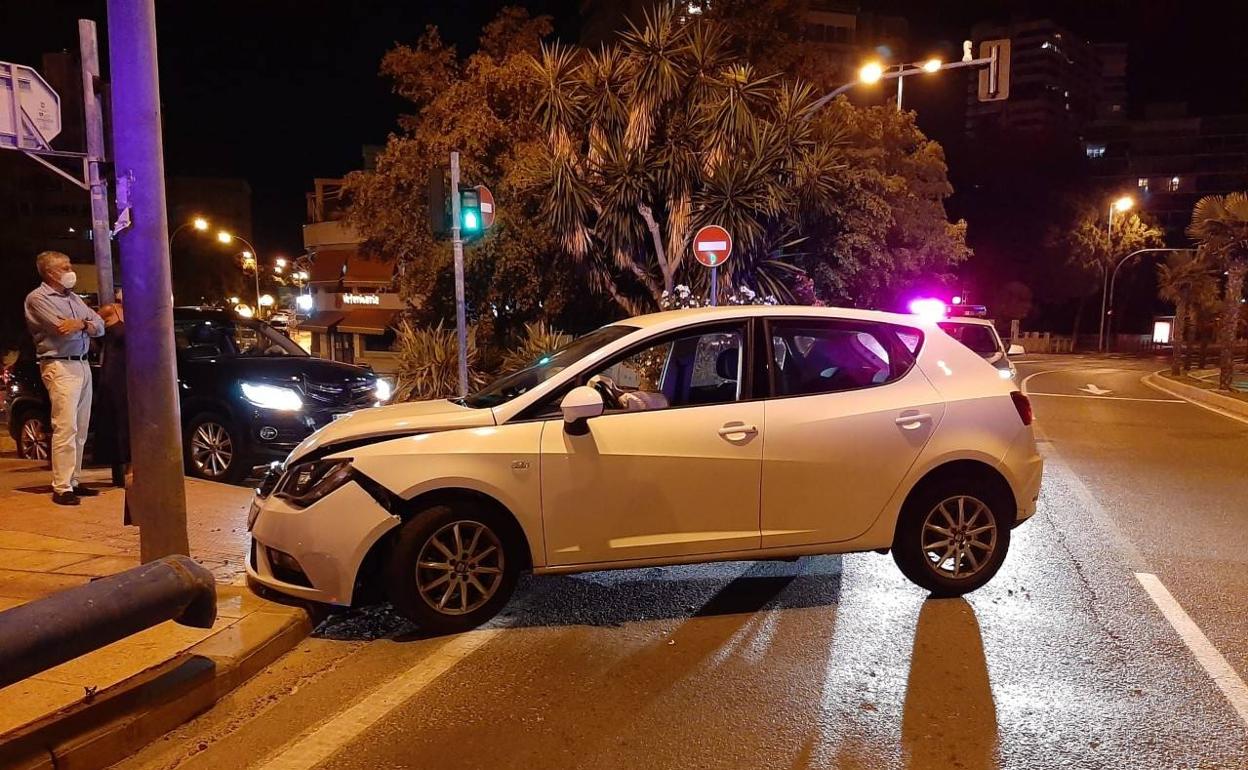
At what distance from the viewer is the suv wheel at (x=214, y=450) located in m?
8.01

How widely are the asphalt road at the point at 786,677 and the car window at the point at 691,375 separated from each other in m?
1.20

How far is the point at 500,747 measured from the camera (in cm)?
339

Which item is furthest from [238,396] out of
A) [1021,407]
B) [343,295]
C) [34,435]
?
[343,295]

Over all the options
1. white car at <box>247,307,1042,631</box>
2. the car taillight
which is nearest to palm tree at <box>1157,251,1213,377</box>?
the car taillight

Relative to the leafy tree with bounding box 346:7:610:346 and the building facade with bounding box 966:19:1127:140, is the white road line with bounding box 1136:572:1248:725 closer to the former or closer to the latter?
the leafy tree with bounding box 346:7:610:346

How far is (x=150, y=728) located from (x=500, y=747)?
1424mm

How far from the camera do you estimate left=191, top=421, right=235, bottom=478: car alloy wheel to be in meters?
8.09

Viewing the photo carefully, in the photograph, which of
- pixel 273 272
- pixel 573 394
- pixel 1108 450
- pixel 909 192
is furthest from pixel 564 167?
pixel 273 272

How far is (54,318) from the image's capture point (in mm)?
6316

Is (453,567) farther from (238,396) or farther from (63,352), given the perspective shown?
(238,396)

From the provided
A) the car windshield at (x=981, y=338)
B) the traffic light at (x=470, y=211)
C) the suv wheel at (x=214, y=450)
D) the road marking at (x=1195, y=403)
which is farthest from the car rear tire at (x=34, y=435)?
the road marking at (x=1195, y=403)

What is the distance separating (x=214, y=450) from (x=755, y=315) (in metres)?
5.72

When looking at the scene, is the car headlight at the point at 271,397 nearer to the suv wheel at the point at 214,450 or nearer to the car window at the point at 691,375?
the suv wheel at the point at 214,450

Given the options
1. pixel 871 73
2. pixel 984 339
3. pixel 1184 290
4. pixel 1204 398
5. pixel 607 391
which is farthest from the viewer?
pixel 1184 290
